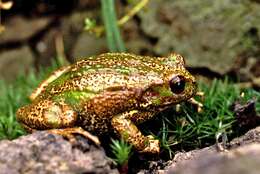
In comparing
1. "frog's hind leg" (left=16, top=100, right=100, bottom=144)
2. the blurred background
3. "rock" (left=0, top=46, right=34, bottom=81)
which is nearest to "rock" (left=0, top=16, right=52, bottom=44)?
the blurred background

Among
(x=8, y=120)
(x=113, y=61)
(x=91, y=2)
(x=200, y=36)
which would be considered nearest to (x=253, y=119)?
(x=113, y=61)

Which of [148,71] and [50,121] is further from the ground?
[148,71]

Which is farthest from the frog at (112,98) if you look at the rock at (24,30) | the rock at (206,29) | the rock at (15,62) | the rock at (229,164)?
the rock at (24,30)

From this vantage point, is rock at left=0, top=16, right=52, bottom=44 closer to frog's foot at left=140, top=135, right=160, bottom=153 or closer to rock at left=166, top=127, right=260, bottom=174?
frog's foot at left=140, top=135, right=160, bottom=153

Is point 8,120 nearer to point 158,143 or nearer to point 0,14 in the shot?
point 158,143

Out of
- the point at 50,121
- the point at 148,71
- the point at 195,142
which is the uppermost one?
the point at 148,71

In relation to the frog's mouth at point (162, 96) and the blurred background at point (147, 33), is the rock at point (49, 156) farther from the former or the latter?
the blurred background at point (147, 33)

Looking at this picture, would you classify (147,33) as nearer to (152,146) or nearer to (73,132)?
(152,146)
